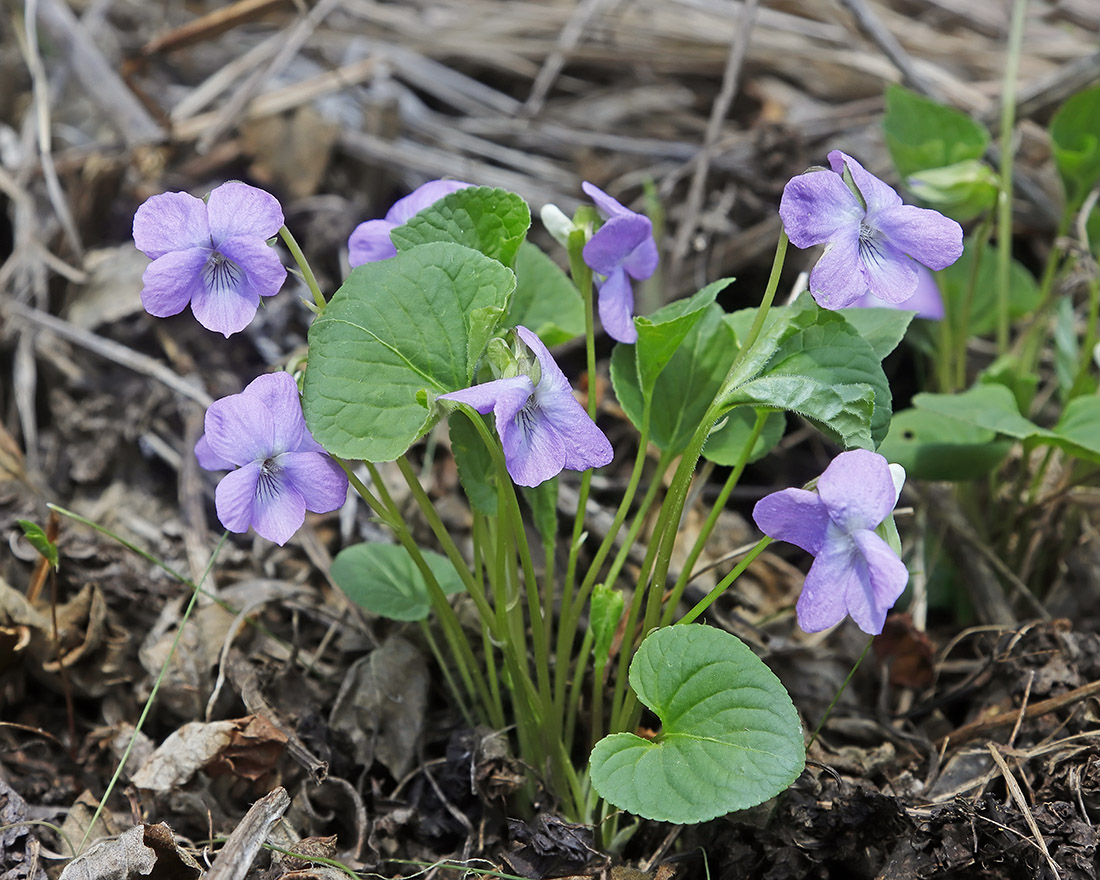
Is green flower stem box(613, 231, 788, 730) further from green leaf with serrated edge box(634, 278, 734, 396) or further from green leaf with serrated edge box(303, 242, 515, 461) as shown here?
green leaf with serrated edge box(303, 242, 515, 461)

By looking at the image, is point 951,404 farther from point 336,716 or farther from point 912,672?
point 336,716

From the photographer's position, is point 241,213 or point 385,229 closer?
point 241,213

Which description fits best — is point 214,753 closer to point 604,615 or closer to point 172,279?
point 604,615

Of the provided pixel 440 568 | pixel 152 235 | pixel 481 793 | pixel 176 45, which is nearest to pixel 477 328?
pixel 152 235

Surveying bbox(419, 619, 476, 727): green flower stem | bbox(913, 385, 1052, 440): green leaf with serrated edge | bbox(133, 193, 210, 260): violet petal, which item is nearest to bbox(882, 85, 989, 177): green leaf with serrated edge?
bbox(913, 385, 1052, 440): green leaf with serrated edge

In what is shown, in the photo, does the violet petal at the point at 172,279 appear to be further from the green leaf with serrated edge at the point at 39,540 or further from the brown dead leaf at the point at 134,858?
the brown dead leaf at the point at 134,858

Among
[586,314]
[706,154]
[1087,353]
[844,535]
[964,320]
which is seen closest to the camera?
[844,535]

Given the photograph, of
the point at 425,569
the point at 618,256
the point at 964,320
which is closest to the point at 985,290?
the point at 964,320
